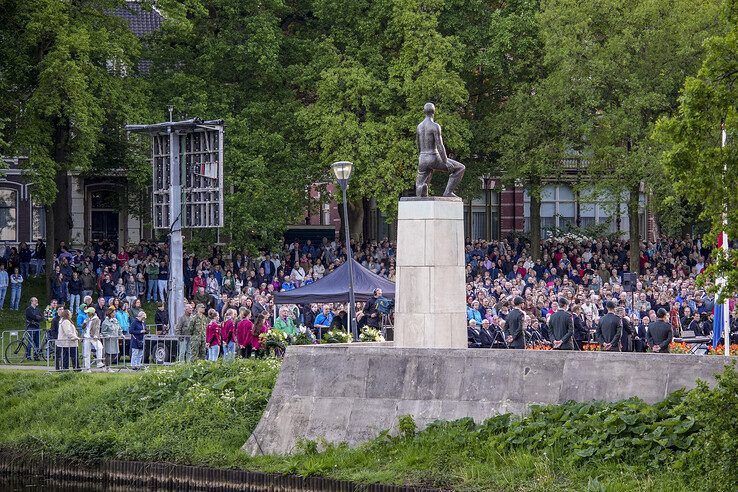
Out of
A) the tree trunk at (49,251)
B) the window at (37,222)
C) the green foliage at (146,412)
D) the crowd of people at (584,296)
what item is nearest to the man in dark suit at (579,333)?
the crowd of people at (584,296)

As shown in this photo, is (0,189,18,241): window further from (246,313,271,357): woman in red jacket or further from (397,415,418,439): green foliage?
(397,415,418,439): green foliage

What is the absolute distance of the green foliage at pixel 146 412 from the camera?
24.3m

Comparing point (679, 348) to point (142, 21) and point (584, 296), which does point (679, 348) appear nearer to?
point (584, 296)

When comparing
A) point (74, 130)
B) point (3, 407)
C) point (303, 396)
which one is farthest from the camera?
point (74, 130)

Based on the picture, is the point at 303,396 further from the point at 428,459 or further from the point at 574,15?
the point at 574,15

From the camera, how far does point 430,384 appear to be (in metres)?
21.8

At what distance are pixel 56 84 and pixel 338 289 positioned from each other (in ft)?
48.6

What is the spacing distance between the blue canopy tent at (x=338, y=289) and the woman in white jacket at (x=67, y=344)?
202 inches

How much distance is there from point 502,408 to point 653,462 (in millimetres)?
2923

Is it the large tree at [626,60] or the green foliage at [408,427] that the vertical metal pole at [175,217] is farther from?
the large tree at [626,60]

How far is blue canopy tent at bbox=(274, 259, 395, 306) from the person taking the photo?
3409cm

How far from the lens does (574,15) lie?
49.2 meters

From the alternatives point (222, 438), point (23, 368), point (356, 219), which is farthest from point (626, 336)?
point (356, 219)

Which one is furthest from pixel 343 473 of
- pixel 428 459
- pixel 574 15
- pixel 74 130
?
pixel 574 15
